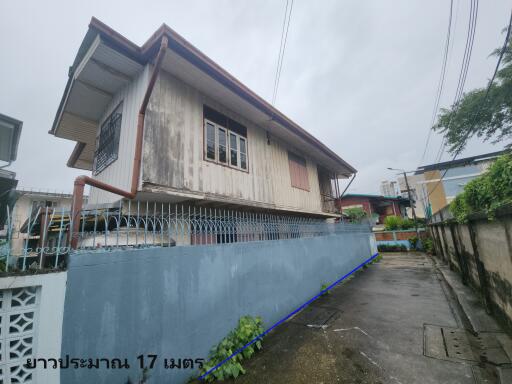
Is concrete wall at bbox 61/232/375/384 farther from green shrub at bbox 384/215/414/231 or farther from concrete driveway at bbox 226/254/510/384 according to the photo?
green shrub at bbox 384/215/414/231

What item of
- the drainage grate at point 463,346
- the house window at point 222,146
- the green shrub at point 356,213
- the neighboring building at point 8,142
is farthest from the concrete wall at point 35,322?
the green shrub at point 356,213

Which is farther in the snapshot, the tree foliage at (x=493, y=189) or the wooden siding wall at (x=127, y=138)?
the wooden siding wall at (x=127, y=138)

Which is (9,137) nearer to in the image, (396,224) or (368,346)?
(368,346)

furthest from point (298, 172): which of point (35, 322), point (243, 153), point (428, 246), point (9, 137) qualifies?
point (428, 246)

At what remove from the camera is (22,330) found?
5.89 ft

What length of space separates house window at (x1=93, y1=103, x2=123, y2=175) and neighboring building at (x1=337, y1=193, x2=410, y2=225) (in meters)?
25.0

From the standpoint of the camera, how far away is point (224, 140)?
18.6 feet

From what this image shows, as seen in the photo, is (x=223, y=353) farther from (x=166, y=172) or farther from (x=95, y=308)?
(x=166, y=172)

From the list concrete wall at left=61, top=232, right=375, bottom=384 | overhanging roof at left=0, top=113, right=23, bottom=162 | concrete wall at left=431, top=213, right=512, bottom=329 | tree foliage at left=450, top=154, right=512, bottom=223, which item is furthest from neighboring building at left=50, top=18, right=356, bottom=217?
concrete wall at left=431, top=213, right=512, bottom=329

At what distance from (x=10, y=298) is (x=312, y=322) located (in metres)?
4.82

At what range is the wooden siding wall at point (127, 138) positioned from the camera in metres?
4.24

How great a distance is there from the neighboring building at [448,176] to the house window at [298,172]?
66.2 feet

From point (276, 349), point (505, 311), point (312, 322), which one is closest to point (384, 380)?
point (276, 349)

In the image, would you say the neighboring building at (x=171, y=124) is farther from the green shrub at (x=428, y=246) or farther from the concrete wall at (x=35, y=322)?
the green shrub at (x=428, y=246)
